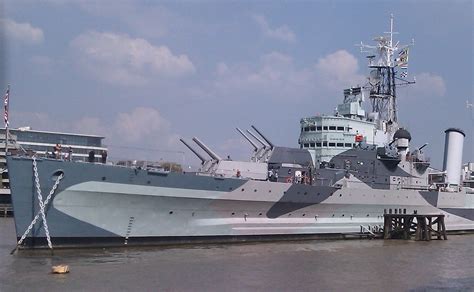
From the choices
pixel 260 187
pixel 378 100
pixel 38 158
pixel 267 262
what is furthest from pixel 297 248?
pixel 378 100

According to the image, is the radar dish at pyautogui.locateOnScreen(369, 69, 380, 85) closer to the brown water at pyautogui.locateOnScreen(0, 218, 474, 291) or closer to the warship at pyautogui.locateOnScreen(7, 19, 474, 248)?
the warship at pyautogui.locateOnScreen(7, 19, 474, 248)

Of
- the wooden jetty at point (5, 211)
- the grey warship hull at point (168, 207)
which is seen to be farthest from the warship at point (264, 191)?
the wooden jetty at point (5, 211)

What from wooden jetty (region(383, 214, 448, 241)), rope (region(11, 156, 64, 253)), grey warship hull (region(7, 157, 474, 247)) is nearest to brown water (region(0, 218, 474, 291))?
rope (region(11, 156, 64, 253))

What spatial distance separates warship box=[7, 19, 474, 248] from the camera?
1970 centimetres

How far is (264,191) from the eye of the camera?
80.9ft

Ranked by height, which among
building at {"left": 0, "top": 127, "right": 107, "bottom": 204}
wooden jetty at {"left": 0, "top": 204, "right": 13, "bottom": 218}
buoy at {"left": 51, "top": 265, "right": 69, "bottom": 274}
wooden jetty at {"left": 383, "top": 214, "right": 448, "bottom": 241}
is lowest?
wooden jetty at {"left": 0, "top": 204, "right": 13, "bottom": 218}

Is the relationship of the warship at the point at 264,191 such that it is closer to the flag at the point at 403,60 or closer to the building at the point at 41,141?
the flag at the point at 403,60

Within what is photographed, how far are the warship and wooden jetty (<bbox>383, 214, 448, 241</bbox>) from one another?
0.83 meters

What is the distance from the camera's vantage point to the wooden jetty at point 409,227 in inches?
1172

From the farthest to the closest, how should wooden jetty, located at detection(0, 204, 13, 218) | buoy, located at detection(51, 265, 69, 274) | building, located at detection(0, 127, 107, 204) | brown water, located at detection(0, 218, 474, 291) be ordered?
1. building, located at detection(0, 127, 107, 204)
2. wooden jetty, located at detection(0, 204, 13, 218)
3. buoy, located at detection(51, 265, 69, 274)
4. brown water, located at detection(0, 218, 474, 291)

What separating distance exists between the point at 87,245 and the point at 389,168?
18199 mm

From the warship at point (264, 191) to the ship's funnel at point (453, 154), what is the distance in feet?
0.23

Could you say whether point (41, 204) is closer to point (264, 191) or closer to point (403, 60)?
point (264, 191)

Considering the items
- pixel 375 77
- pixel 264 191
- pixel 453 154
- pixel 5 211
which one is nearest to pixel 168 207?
pixel 264 191
